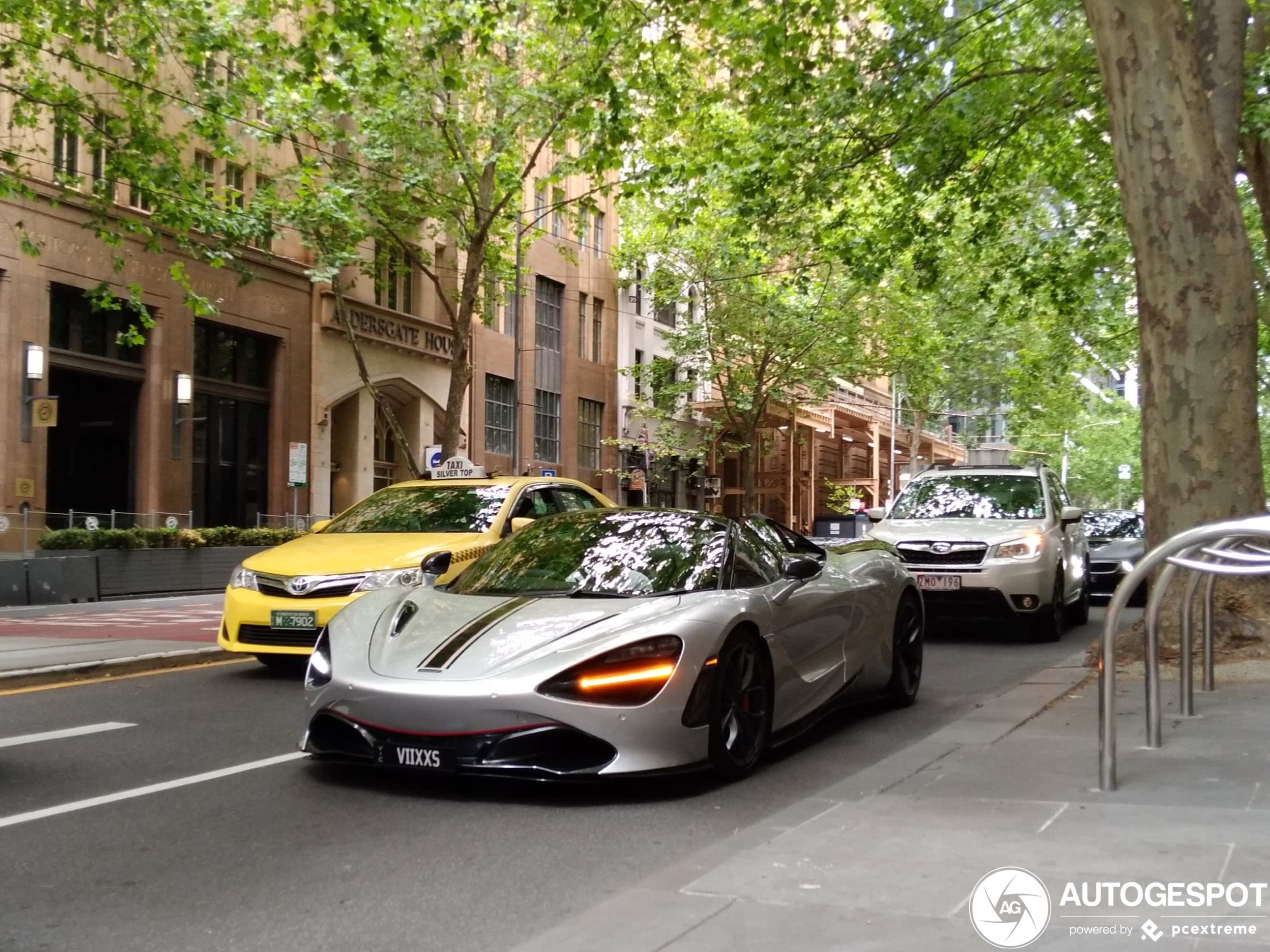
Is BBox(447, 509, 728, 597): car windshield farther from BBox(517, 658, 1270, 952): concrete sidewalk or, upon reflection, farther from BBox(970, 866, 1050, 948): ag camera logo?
BBox(970, 866, 1050, 948): ag camera logo

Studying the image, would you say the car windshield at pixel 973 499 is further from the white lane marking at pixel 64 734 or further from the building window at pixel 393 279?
the building window at pixel 393 279

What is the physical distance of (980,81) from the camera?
1634cm

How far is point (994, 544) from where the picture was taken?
503 inches

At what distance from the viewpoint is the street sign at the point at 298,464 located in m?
29.4

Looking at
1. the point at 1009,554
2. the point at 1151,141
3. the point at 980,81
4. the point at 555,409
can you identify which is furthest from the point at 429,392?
the point at 1151,141

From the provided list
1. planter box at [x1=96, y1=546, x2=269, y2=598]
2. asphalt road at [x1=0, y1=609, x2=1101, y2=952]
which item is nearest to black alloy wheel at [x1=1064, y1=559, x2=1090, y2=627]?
asphalt road at [x1=0, y1=609, x2=1101, y2=952]

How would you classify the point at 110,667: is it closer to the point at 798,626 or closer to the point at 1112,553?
the point at 798,626

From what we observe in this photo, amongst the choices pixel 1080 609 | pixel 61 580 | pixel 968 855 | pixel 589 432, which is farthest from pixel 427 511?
Result: pixel 589 432

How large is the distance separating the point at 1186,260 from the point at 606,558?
5.16 meters

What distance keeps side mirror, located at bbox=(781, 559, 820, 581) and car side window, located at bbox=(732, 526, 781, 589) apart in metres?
0.15

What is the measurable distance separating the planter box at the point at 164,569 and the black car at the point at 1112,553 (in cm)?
1347

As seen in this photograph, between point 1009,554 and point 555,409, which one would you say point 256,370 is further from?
point 1009,554

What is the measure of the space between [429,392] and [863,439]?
1202 inches

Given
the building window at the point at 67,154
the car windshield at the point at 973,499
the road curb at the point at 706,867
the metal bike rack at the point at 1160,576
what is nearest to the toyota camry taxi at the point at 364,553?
the road curb at the point at 706,867
